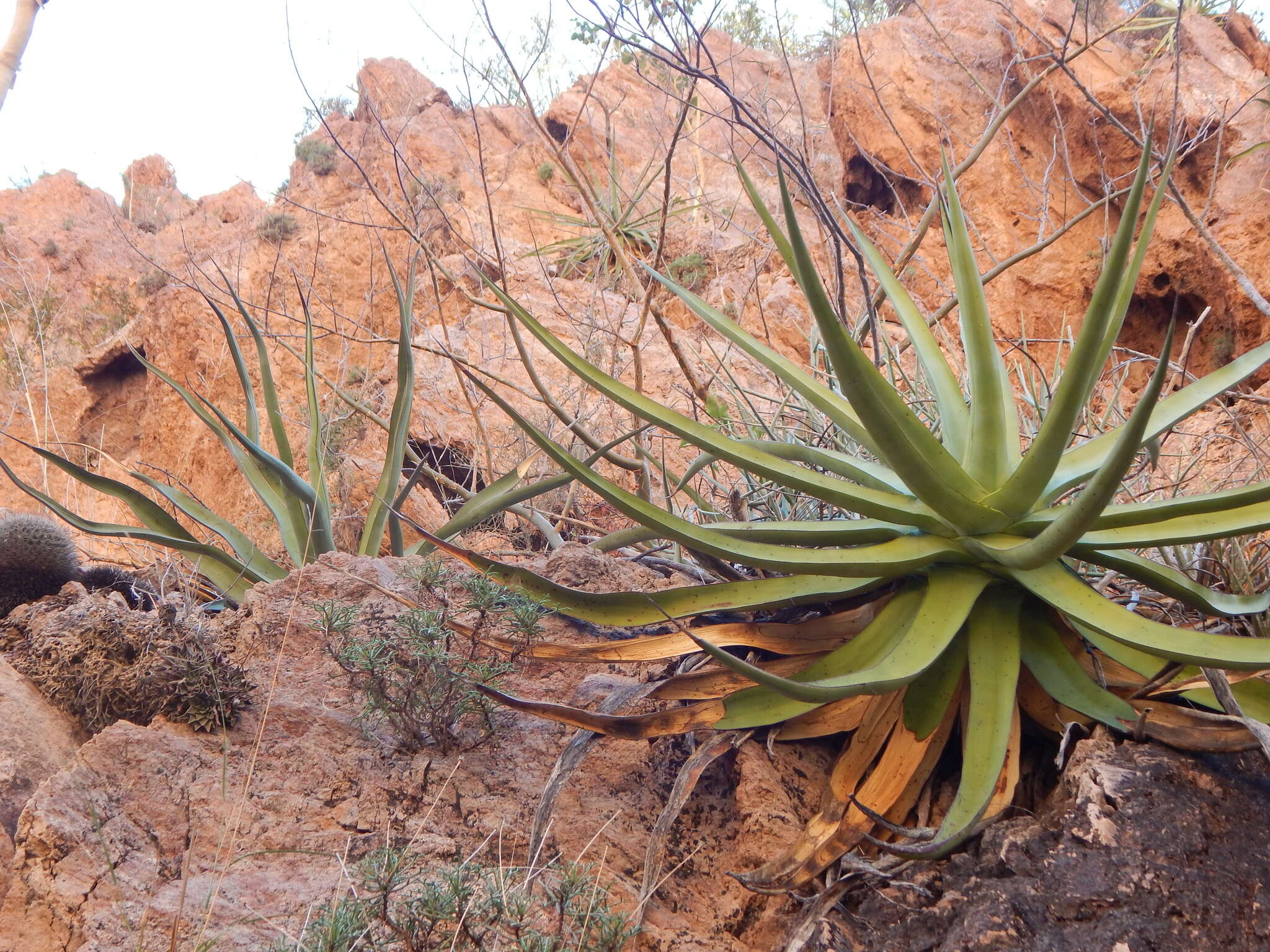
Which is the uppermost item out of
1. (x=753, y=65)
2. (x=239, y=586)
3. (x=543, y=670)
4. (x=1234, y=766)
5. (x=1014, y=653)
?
(x=753, y=65)

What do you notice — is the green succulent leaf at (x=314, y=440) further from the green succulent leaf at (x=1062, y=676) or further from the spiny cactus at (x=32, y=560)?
the green succulent leaf at (x=1062, y=676)

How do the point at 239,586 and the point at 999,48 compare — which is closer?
the point at 239,586

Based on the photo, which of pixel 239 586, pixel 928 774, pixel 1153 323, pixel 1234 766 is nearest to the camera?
pixel 1234 766

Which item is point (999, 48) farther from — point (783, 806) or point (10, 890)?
point (10, 890)

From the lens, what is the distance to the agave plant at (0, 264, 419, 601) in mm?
2406

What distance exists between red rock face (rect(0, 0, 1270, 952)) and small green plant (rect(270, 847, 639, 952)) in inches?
7.2

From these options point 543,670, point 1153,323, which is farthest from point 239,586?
point 1153,323

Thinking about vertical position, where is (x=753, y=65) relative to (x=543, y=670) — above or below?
above

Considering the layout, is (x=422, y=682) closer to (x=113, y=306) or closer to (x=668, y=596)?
(x=668, y=596)

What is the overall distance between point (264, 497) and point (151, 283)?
8.99m

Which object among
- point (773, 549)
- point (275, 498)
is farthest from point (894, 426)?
point (275, 498)

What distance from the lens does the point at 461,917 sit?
1.17 meters

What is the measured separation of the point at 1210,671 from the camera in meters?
1.41

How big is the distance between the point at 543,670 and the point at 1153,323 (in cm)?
845
